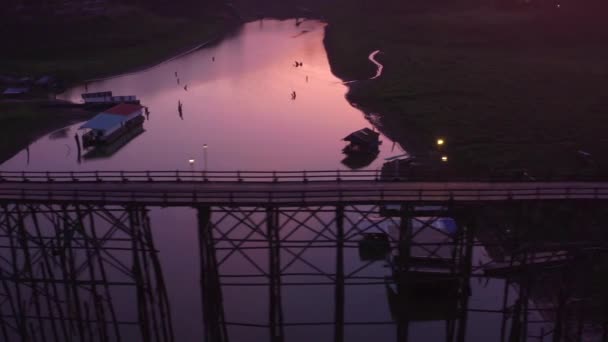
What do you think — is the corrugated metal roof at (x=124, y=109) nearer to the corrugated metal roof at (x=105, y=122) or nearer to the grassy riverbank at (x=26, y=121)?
the corrugated metal roof at (x=105, y=122)

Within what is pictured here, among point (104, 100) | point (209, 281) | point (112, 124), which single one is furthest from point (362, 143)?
point (104, 100)

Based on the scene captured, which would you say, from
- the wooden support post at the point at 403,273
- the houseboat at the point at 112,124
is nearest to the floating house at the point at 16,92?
the houseboat at the point at 112,124

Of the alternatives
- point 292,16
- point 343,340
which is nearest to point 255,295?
point 343,340

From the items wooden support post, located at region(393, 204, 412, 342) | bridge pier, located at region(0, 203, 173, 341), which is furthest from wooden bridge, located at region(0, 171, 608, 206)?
wooden support post, located at region(393, 204, 412, 342)

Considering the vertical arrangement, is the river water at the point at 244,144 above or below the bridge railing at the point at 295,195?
below

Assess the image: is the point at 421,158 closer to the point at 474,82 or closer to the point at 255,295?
the point at 255,295

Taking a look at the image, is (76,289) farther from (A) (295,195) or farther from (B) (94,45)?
(B) (94,45)

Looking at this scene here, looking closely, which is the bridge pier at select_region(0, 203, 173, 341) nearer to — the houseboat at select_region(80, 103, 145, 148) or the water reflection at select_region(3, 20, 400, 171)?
the water reflection at select_region(3, 20, 400, 171)
